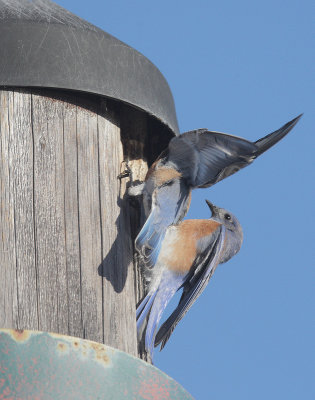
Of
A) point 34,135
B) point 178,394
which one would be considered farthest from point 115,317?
point 34,135

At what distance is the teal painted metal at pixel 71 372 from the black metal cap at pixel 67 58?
3.76 ft

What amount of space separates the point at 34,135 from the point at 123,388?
1145mm

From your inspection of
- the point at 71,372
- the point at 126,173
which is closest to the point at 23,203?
the point at 126,173

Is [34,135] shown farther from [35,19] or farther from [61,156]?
[35,19]

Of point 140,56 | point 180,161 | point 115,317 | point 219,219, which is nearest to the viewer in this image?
point 115,317

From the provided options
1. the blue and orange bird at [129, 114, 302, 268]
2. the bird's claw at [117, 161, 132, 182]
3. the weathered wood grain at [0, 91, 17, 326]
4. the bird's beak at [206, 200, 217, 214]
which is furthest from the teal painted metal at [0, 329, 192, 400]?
the bird's beak at [206, 200, 217, 214]

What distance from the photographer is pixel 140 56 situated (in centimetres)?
393

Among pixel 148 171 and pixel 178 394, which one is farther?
pixel 148 171

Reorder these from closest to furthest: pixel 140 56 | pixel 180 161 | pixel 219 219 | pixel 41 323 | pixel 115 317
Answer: pixel 41 323 → pixel 115 317 → pixel 140 56 → pixel 180 161 → pixel 219 219

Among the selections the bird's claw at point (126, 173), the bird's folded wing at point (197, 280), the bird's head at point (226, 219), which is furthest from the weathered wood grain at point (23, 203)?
the bird's head at point (226, 219)

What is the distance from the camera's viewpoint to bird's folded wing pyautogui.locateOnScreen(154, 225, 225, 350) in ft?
13.4

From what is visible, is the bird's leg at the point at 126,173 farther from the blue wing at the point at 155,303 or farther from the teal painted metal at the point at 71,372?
the teal painted metal at the point at 71,372

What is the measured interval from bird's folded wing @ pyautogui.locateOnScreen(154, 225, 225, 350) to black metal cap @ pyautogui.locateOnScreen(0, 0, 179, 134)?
2.49 feet

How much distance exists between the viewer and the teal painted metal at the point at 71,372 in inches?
112
